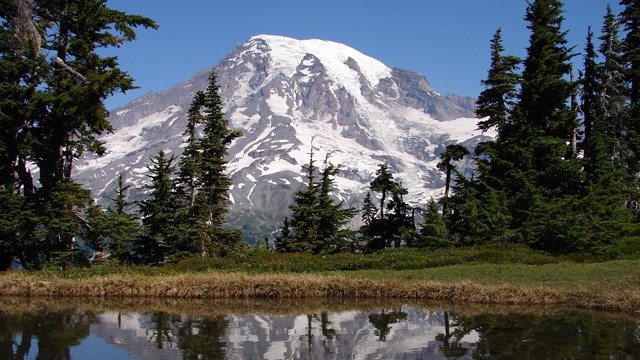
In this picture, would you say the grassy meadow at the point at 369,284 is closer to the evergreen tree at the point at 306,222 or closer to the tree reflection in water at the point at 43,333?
the tree reflection in water at the point at 43,333

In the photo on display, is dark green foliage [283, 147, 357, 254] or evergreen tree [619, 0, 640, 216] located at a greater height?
evergreen tree [619, 0, 640, 216]

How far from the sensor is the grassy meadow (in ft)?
85.0

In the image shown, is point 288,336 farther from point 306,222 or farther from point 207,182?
point 207,182

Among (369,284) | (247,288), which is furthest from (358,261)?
(247,288)

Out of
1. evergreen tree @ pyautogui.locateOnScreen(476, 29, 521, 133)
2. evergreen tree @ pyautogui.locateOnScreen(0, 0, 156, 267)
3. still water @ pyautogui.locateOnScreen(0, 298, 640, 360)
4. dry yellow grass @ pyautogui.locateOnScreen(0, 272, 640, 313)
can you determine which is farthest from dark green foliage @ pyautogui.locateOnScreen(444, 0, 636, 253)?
evergreen tree @ pyautogui.locateOnScreen(0, 0, 156, 267)

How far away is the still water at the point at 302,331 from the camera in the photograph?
1714cm

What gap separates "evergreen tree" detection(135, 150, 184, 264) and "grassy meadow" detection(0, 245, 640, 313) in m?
10.2

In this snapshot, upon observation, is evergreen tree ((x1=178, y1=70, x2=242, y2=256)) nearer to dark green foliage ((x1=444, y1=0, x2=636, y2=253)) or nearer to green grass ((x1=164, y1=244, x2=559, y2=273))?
green grass ((x1=164, y1=244, x2=559, y2=273))

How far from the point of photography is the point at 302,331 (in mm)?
20594

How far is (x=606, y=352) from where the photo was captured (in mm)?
16844

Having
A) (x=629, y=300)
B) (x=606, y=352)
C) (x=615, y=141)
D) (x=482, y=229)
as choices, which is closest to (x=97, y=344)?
(x=606, y=352)

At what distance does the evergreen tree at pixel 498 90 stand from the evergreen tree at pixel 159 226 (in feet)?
92.1

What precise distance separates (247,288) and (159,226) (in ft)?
63.3

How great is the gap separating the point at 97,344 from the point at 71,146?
19.7m
